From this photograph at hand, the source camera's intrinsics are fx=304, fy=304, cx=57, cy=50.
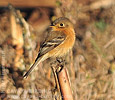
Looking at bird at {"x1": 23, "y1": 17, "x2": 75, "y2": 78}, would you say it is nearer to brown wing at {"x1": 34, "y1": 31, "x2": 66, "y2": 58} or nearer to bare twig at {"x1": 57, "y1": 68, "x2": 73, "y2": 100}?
brown wing at {"x1": 34, "y1": 31, "x2": 66, "y2": 58}

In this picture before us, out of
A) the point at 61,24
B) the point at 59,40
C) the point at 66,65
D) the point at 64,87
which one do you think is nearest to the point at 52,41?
the point at 59,40

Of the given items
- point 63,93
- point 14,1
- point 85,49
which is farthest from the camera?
point 14,1

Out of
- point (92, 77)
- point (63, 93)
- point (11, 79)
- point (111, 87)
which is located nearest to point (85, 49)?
point (92, 77)

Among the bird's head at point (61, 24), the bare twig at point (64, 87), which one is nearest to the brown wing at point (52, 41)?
the bird's head at point (61, 24)

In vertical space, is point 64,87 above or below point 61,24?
below

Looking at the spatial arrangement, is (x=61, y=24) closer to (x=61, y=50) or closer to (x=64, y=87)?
(x=61, y=50)

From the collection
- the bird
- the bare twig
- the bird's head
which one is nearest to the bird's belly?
the bird

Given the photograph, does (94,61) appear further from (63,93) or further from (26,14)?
(26,14)
